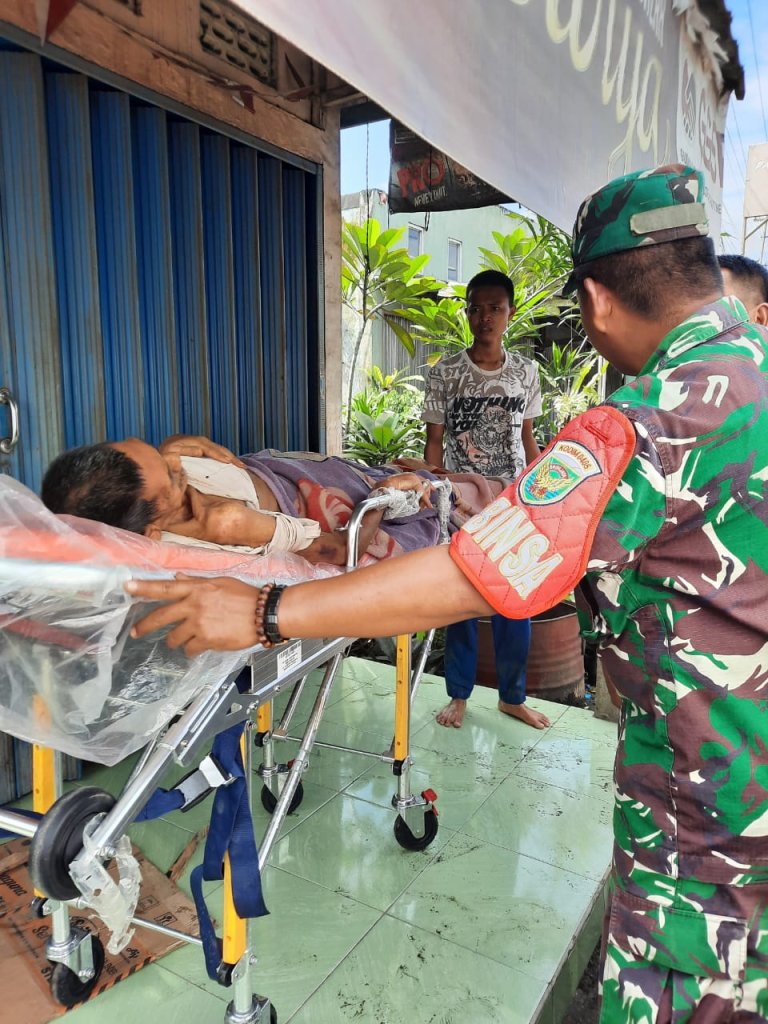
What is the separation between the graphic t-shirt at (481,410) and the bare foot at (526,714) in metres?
1.15

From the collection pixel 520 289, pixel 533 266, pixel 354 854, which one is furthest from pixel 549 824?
pixel 533 266

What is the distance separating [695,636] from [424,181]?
10.9 feet

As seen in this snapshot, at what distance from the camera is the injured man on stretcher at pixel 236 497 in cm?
171

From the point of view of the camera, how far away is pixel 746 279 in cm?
233

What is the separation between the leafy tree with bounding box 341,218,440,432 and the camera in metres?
5.39

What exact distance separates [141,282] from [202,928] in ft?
7.89

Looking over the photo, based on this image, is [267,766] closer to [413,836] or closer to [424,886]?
[413,836]

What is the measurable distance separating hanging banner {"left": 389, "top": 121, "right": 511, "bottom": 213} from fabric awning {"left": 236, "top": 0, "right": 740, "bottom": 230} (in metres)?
1.03

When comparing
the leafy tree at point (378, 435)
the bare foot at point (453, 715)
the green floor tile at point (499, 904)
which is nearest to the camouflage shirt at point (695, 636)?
the green floor tile at point (499, 904)

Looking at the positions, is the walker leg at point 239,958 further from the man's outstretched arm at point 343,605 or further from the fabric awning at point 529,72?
the fabric awning at point 529,72

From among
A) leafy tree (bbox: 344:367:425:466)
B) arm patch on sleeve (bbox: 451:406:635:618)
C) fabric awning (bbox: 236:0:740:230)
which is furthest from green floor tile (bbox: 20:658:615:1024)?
leafy tree (bbox: 344:367:425:466)

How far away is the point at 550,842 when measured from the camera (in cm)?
250

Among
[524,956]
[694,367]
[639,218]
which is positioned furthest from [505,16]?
[524,956]

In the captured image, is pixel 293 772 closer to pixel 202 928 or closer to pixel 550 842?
pixel 202 928
